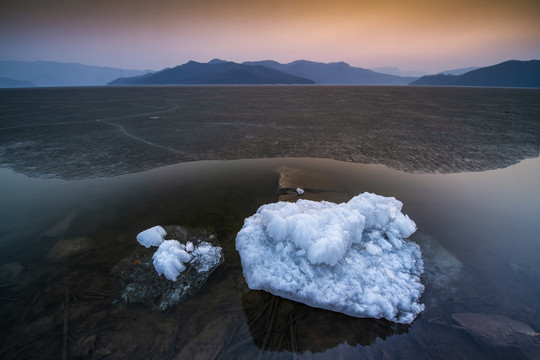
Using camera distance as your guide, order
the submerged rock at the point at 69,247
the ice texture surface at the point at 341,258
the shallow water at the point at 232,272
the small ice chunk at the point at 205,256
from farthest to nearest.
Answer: the submerged rock at the point at 69,247
the small ice chunk at the point at 205,256
the ice texture surface at the point at 341,258
the shallow water at the point at 232,272

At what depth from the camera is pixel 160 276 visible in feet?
18.7

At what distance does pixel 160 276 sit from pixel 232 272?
1.81 m

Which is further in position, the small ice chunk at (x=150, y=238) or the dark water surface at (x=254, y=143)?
the dark water surface at (x=254, y=143)

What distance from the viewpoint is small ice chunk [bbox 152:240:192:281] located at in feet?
18.6

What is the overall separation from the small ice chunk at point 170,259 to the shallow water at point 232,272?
0.91m

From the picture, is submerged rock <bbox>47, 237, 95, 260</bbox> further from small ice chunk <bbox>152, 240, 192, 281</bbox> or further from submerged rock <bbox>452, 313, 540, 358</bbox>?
submerged rock <bbox>452, 313, 540, 358</bbox>

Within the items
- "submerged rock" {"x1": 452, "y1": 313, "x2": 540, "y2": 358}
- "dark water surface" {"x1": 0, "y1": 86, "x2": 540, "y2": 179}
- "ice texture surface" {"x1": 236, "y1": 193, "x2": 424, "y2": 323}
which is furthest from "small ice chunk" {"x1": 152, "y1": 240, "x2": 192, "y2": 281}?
"dark water surface" {"x1": 0, "y1": 86, "x2": 540, "y2": 179}

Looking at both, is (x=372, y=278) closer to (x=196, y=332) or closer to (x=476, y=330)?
(x=476, y=330)

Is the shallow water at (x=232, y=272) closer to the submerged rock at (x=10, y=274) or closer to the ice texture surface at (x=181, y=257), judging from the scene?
the submerged rock at (x=10, y=274)

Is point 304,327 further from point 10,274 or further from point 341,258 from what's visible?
point 10,274

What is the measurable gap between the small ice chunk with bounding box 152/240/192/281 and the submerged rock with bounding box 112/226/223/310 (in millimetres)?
25

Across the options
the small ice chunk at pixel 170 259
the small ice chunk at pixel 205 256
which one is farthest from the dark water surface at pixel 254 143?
the small ice chunk at pixel 205 256

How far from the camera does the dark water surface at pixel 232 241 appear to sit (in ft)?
14.3

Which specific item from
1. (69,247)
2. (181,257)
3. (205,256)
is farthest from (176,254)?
(69,247)
